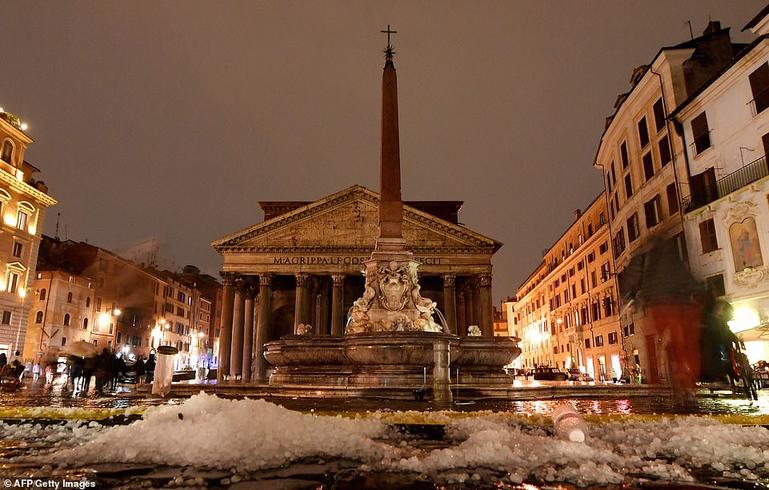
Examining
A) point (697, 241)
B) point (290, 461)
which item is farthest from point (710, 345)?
point (697, 241)

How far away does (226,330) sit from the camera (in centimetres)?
3512

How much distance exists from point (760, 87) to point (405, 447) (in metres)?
22.9

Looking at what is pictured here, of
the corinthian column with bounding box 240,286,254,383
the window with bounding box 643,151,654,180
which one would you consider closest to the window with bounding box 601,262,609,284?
the window with bounding box 643,151,654,180

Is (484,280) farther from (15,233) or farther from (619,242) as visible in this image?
(15,233)

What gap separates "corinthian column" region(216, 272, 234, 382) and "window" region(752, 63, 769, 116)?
31789 millimetres

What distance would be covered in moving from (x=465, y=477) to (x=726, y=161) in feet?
77.7

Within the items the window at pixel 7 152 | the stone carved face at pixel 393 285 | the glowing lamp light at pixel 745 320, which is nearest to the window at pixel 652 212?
the glowing lamp light at pixel 745 320

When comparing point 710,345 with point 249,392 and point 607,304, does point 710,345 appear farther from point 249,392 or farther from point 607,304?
point 607,304

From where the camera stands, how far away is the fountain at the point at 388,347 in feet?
32.6

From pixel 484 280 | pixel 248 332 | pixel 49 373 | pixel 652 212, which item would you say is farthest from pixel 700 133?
pixel 49 373

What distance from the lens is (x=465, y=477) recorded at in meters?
2.91

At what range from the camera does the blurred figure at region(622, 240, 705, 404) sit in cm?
667

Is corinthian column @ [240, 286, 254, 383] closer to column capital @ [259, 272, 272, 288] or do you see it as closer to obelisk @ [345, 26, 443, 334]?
column capital @ [259, 272, 272, 288]

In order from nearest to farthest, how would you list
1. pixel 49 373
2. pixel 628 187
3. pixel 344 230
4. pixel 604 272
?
pixel 49 373, pixel 628 187, pixel 344 230, pixel 604 272
